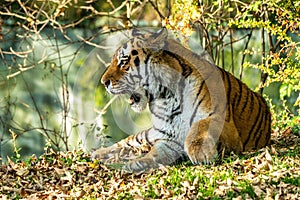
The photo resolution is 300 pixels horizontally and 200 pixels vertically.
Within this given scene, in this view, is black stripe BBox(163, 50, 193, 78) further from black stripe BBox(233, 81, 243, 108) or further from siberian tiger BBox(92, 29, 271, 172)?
black stripe BBox(233, 81, 243, 108)

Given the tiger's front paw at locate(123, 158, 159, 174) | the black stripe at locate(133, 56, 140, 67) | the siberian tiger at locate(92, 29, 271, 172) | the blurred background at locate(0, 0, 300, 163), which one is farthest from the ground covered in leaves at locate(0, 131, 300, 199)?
the blurred background at locate(0, 0, 300, 163)

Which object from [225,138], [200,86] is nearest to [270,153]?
[225,138]

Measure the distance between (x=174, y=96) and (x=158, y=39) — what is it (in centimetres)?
51

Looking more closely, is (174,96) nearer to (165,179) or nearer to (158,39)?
(158,39)

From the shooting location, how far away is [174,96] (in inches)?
245

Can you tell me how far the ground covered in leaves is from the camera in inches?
195

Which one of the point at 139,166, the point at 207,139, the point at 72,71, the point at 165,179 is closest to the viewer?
the point at 165,179

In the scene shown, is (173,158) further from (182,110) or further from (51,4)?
(51,4)

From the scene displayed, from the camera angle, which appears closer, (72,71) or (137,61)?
(137,61)

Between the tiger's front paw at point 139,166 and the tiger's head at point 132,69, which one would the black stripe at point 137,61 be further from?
the tiger's front paw at point 139,166

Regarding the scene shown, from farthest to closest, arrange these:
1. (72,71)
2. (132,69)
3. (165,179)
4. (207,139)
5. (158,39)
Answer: (72,71)
(158,39)
(132,69)
(207,139)
(165,179)

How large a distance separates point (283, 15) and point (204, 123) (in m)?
1.48

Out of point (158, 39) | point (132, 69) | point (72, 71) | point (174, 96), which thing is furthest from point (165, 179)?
point (72, 71)

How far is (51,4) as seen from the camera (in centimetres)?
1051
